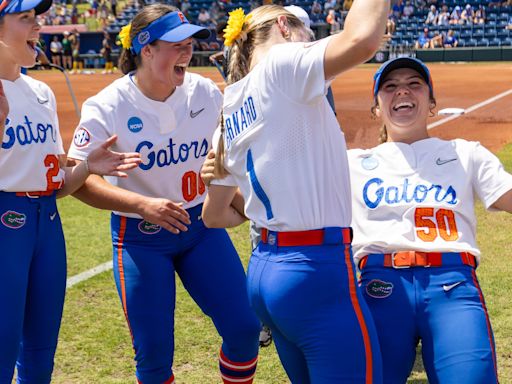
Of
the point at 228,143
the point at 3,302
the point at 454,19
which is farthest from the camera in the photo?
the point at 454,19

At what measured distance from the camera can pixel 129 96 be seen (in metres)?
4.16

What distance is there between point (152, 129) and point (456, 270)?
1.78m

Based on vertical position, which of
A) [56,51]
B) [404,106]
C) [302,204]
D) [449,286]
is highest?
[404,106]

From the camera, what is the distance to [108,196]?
13.1 feet

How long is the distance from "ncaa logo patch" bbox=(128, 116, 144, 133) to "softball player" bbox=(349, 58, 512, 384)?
4.10 feet

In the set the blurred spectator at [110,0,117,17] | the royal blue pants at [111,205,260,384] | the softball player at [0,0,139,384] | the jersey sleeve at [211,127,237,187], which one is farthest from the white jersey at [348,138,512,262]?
the blurred spectator at [110,0,117,17]

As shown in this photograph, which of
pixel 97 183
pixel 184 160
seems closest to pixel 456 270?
pixel 184 160

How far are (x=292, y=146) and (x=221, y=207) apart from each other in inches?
25.0

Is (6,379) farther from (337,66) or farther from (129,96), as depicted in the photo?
(337,66)

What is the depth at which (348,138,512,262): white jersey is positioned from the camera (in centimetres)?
326

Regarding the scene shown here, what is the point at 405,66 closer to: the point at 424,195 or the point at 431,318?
the point at 424,195

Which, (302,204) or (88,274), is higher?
(302,204)

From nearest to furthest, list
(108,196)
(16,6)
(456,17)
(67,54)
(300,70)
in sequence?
(300,70) < (16,6) < (108,196) < (456,17) < (67,54)

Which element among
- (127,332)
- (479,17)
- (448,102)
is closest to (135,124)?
(127,332)
